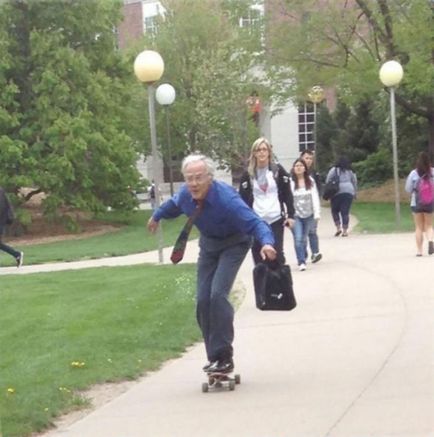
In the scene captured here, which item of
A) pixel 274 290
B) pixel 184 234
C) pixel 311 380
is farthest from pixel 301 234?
pixel 311 380

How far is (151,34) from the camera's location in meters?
47.4

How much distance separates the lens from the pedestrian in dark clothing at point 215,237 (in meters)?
7.24

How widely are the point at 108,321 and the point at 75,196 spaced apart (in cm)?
2167

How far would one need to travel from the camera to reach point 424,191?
16297 millimetres

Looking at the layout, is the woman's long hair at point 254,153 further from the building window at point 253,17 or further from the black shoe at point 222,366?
the building window at point 253,17

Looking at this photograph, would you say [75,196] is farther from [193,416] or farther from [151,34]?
[193,416]

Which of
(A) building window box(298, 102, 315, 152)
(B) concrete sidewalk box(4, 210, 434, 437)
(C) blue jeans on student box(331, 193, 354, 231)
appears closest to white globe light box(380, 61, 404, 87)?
(C) blue jeans on student box(331, 193, 354, 231)

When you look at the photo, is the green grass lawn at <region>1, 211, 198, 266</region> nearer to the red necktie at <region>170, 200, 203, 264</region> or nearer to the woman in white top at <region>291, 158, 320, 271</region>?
the woman in white top at <region>291, 158, 320, 271</region>

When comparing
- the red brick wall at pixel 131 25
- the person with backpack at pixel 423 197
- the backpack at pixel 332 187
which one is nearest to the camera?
the person with backpack at pixel 423 197

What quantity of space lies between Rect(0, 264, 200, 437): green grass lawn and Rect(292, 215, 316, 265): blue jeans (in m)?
1.52

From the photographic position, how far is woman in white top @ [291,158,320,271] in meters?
15.0

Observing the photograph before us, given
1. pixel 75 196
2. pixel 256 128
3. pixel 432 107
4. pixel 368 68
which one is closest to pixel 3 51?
pixel 75 196

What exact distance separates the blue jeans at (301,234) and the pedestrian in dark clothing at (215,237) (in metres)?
7.27

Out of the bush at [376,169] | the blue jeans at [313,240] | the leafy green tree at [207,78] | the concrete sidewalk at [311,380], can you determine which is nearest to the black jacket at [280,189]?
the concrete sidewalk at [311,380]
